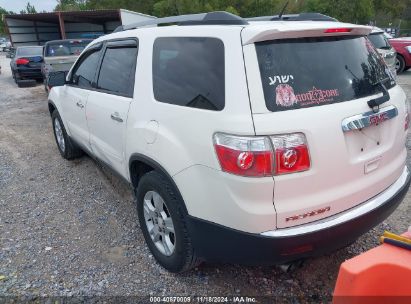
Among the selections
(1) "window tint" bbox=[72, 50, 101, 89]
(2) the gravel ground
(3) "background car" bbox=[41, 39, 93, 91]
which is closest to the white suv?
(2) the gravel ground

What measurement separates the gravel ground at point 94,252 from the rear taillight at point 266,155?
113 cm

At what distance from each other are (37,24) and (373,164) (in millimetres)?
24392

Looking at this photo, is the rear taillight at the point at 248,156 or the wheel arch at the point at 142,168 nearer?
the rear taillight at the point at 248,156

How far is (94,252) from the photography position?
314 cm

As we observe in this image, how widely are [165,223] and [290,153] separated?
118 cm

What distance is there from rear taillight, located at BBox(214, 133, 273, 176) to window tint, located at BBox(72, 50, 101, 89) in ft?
7.66

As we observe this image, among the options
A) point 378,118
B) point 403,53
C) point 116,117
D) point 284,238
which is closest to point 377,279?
point 284,238

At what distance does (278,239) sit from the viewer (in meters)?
2.01

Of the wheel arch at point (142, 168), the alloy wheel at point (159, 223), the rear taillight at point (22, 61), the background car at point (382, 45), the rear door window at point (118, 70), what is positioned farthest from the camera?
the rear taillight at point (22, 61)

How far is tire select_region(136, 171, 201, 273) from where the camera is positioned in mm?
2410

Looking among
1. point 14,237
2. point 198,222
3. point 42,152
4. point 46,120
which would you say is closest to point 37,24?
point 46,120

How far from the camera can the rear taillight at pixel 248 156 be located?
6.37 ft

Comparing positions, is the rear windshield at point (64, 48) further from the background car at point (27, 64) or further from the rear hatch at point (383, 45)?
the rear hatch at point (383, 45)

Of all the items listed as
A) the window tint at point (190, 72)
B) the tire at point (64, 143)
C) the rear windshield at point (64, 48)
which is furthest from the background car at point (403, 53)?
the window tint at point (190, 72)
